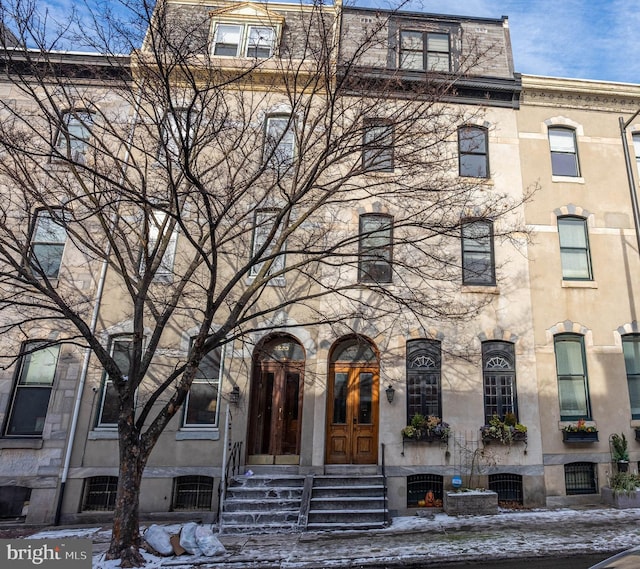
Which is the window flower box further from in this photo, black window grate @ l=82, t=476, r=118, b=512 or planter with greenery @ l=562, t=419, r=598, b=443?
black window grate @ l=82, t=476, r=118, b=512

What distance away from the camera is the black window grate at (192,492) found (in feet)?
31.8


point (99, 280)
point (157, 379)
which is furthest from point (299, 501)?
point (99, 280)

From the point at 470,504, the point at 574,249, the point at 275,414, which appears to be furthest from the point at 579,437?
the point at 275,414

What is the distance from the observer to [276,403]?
35.2 feet

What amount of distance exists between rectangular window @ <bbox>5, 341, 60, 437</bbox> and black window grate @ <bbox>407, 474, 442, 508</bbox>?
883 cm

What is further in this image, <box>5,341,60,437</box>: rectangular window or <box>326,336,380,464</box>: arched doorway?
<box>326,336,380,464</box>: arched doorway

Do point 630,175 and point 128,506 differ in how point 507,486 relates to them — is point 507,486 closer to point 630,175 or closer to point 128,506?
point 128,506

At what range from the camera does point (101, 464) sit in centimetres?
965

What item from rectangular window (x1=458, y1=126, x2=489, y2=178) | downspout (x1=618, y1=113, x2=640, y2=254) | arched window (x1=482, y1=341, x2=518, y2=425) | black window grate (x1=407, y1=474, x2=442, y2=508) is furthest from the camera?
rectangular window (x1=458, y1=126, x2=489, y2=178)

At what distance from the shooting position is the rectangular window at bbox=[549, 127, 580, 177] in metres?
12.6

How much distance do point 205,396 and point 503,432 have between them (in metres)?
7.36

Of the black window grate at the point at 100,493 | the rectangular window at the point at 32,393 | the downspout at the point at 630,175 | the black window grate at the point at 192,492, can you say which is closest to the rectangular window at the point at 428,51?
the downspout at the point at 630,175

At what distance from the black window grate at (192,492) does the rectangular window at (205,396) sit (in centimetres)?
122

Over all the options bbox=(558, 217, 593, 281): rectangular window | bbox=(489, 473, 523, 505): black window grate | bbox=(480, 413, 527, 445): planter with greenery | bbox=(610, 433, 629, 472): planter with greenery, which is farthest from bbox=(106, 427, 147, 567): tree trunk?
bbox=(558, 217, 593, 281): rectangular window
